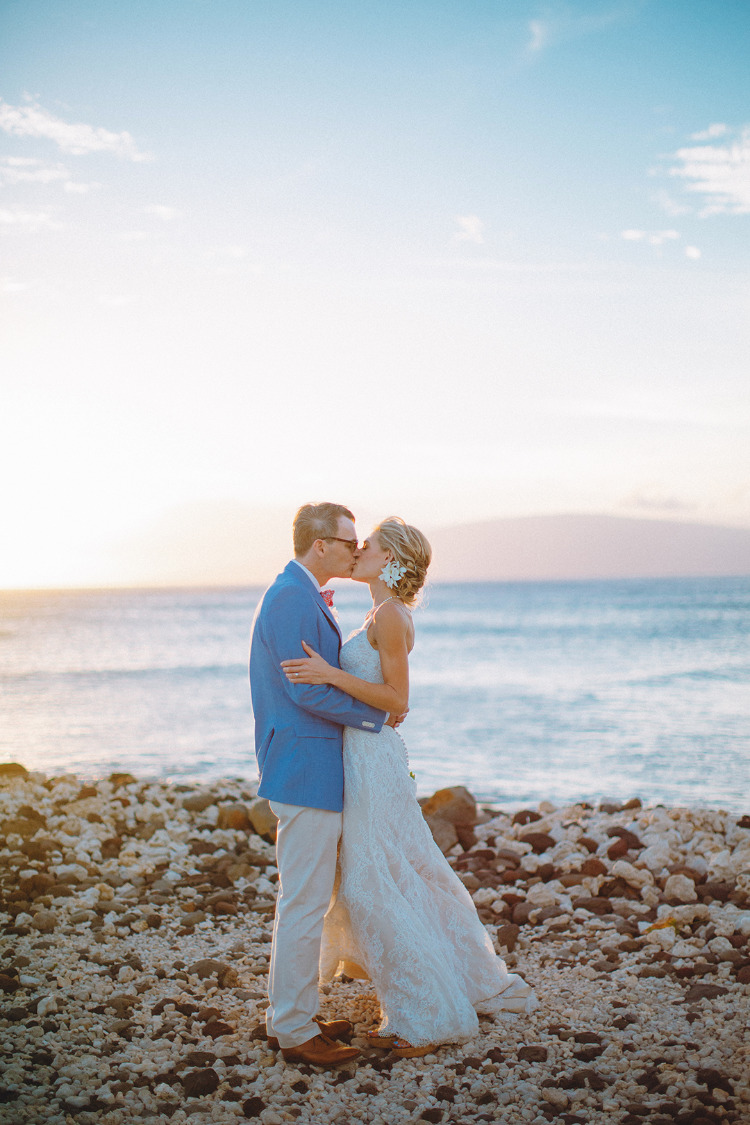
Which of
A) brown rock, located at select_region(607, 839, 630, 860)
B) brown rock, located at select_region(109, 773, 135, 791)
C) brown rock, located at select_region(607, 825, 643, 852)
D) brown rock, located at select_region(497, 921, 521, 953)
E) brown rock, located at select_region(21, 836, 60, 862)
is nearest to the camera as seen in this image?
brown rock, located at select_region(497, 921, 521, 953)

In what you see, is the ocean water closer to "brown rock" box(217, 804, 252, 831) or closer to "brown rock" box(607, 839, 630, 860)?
"brown rock" box(607, 839, 630, 860)

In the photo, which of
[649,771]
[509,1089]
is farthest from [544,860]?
[649,771]

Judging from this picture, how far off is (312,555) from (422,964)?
2176 mm

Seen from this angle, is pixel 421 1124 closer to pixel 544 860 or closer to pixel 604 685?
pixel 544 860

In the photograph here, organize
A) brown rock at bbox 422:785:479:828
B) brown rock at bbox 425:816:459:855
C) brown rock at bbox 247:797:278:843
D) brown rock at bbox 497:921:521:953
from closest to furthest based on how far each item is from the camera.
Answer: brown rock at bbox 497:921:521:953
brown rock at bbox 425:816:459:855
brown rock at bbox 247:797:278:843
brown rock at bbox 422:785:479:828

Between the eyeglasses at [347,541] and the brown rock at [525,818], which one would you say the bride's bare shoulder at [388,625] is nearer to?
the eyeglasses at [347,541]

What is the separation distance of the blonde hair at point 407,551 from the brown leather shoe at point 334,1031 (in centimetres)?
223

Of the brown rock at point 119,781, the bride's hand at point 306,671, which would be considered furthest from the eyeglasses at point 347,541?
the brown rock at point 119,781

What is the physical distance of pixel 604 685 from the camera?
23.4 meters

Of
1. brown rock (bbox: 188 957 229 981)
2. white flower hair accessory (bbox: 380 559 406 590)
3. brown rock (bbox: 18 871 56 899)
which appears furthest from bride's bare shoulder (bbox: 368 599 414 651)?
brown rock (bbox: 18 871 56 899)

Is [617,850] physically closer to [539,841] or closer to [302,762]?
[539,841]

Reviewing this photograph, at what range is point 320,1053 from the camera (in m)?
4.19

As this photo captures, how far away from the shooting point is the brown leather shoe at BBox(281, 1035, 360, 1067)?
4.17m

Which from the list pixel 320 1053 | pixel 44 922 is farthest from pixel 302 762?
pixel 44 922
